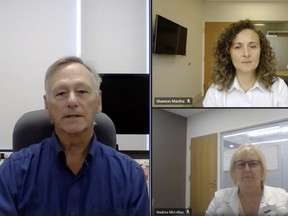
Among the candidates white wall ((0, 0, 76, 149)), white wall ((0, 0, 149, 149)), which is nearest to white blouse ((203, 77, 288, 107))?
white wall ((0, 0, 149, 149))

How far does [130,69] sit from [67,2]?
0.44 metres

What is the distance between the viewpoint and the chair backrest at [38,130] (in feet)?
3.84

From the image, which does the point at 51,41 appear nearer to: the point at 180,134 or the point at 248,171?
the point at 180,134

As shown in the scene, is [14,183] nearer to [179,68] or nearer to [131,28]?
[179,68]

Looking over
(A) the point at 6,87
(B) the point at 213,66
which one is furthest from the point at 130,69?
(A) the point at 6,87

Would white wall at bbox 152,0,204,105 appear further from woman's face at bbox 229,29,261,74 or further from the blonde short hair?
the blonde short hair

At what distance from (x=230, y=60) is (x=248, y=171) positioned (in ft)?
1.50

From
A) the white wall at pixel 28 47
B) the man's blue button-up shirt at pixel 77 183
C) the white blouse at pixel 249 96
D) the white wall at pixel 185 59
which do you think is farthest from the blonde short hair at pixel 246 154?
the white wall at pixel 28 47

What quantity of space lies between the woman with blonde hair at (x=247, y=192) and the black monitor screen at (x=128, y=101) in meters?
0.40

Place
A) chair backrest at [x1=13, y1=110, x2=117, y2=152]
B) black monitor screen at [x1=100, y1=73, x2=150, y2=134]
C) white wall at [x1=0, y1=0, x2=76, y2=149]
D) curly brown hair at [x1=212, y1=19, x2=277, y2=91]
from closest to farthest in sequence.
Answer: chair backrest at [x1=13, y1=110, x2=117, y2=152]
curly brown hair at [x1=212, y1=19, x2=277, y2=91]
black monitor screen at [x1=100, y1=73, x2=150, y2=134]
white wall at [x1=0, y1=0, x2=76, y2=149]

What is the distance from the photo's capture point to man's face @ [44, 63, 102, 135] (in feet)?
4.00

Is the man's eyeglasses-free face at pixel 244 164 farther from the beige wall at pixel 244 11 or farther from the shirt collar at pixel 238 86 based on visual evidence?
the beige wall at pixel 244 11

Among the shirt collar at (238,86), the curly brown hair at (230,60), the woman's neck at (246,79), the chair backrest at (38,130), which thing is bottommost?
the chair backrest at (38,130)

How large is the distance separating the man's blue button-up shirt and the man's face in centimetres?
6
